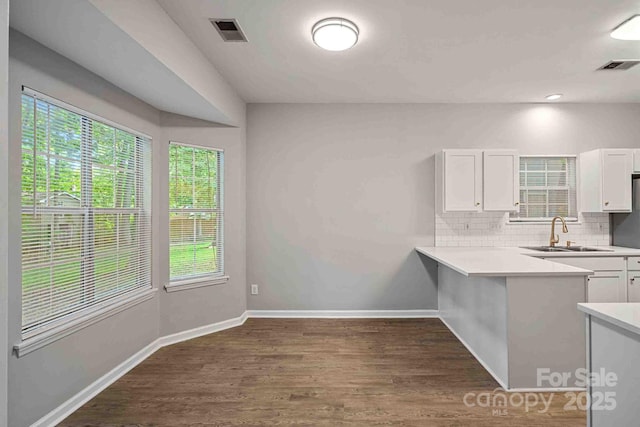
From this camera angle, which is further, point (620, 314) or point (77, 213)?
point (77, 213)

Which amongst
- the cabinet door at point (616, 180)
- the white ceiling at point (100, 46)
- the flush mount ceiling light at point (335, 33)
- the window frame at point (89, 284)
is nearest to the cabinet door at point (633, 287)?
the cabinet door at point (616, 180)

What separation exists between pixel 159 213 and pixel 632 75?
489 cm

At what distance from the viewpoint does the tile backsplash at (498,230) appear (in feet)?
13.6

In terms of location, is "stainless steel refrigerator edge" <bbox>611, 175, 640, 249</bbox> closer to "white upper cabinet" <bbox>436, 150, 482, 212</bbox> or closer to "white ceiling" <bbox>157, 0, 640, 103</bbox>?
"white ceiling" <bbox>157, 0, 640, 103</bbox>

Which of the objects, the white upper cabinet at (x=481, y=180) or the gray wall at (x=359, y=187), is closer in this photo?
the white upper cabinet at (x=481, y=180)

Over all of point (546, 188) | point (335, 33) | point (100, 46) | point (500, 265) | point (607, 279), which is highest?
point (335, 33)

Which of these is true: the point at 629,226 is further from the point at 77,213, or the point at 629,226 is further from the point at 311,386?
the point at 77,213

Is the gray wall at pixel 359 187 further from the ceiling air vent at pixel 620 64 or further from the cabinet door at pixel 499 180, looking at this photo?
the ceiling air vent at pixel 620 64

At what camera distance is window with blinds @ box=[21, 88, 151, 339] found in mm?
2004

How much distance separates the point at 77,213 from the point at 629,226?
218 inches

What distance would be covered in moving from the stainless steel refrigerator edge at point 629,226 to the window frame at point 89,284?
17.1 ft

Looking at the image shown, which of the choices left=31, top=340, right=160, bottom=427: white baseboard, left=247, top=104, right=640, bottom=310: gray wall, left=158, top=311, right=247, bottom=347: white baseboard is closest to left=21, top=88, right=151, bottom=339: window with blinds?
left=31, top=340, right=160, bottom=427: white baseboard

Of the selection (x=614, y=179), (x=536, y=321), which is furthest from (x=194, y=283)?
(x=614, y=179)

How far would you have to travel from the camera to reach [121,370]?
273cm
